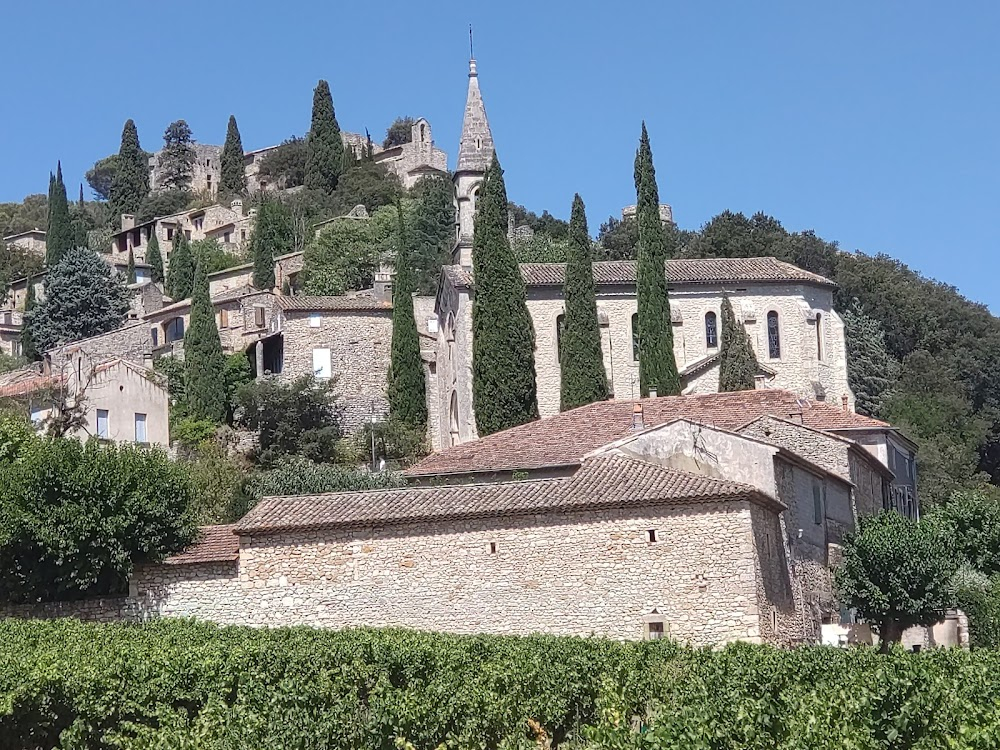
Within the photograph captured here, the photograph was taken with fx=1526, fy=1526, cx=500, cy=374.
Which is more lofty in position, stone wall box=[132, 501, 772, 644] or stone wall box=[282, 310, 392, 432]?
stone wall box=[282, 310, 392, 432]

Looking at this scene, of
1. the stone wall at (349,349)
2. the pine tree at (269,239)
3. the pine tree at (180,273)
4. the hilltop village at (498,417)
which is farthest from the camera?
the pine tree at (180,273)

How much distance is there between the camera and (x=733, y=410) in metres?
42.1

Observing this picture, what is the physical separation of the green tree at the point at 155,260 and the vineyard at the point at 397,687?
75.7 m

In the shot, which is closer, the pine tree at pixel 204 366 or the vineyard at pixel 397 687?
the vineyard at pixel 397 687

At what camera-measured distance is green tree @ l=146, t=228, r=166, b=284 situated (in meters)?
97.9

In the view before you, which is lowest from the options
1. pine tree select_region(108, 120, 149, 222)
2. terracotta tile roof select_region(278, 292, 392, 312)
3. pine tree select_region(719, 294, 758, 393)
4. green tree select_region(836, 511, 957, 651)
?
green tree select_region(836, 511, 957, 651)

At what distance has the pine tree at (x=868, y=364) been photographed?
7850 cm

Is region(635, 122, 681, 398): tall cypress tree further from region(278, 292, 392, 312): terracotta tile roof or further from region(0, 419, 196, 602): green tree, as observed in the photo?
region(0, 419, 196, 602): green tree

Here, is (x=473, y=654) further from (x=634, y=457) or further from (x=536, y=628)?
(x=634, y=457)

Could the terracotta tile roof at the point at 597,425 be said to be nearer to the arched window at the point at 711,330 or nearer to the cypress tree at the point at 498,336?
the cypress tree at the point at 498,336

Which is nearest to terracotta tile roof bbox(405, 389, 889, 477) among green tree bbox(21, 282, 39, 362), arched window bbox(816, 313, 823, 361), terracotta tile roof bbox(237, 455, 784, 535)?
terracotta tile roof bbox(237, 455, 784, 535)

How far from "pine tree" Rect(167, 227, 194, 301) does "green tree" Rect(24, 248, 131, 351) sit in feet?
17.9

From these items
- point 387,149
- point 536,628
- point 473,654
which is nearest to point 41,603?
point 536,628

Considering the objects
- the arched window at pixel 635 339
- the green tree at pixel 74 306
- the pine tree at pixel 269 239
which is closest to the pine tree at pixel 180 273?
the pine tree at pixel 269 239
